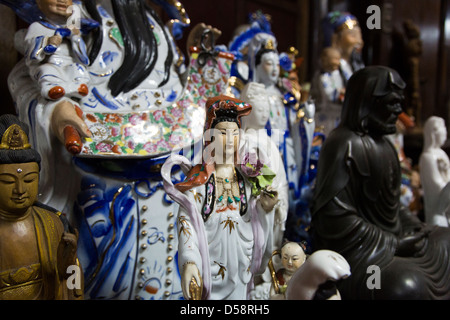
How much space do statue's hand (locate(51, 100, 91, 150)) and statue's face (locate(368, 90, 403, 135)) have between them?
142 cm

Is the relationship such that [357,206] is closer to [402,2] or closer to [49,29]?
[49,29]

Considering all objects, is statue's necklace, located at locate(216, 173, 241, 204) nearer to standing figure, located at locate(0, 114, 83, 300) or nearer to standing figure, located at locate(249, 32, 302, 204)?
standing figure, located at locate(0, 114, 83, 300)

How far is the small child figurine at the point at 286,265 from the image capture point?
2070 millimetres

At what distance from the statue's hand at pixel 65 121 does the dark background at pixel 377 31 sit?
1.88m

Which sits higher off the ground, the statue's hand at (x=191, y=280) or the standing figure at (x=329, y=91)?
the standing figure at (x=329, y=91)

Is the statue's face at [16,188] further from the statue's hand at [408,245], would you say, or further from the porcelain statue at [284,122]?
the statue's hand at [408,245]

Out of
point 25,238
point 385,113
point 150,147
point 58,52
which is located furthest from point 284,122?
point 25,238

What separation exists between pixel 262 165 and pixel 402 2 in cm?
435

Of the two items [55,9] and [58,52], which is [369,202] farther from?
[55,9]

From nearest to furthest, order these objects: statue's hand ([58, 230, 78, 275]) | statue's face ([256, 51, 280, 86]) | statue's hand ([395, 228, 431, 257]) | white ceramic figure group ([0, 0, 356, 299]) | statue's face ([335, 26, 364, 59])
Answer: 1. statue's hand ([58, 230, 78, 275])
2. white ceramic figure group ([0, 0, 356, 299])
3. statue's hand ([395, 228, 431, 257])
4. statue's face ([256, 51, 280, 86])
5. statue's face ([335, 26, 364, 59])

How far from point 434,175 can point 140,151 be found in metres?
1.86

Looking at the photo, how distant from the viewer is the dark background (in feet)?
14.5

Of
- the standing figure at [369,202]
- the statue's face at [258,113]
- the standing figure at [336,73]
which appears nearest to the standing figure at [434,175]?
the standing figure at [369,202]

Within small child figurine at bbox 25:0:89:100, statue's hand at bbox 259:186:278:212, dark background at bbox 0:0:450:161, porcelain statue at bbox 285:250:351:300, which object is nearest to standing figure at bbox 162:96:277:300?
statue's hand at bbox 259:186:278:212
